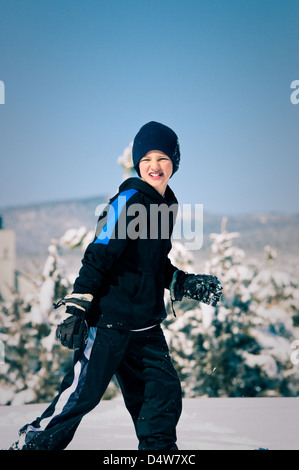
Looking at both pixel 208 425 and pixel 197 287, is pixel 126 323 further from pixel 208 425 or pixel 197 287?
pixel 208 425

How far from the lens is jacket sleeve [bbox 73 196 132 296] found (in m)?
2.14

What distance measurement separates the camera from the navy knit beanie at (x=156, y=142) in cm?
251

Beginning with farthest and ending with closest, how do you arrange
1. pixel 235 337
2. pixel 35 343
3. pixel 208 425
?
pixel 35 343 → pixel 235 337 → pixel 208 425

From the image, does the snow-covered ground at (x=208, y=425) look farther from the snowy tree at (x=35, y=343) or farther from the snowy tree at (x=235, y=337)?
the snowy tree at (x=35, y=343)

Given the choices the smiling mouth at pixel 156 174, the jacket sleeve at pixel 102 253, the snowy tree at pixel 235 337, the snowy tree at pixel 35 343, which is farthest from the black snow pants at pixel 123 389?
the snowy tree at pixel 35 343

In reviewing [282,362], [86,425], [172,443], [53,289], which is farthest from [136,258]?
[282,362]

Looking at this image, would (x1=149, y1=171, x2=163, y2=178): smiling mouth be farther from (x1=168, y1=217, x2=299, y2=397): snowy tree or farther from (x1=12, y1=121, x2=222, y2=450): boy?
(x1=168, y1=217, x2=299, y2=397): snowy tree

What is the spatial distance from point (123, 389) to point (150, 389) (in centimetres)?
17

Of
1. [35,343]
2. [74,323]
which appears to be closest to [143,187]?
[74,323]

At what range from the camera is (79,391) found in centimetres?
214

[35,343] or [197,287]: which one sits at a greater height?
[197,287]

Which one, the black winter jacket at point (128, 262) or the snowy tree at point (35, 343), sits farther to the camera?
the snowy tree at point (35, 343)

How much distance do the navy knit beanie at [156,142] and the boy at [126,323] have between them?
0.01 metres
